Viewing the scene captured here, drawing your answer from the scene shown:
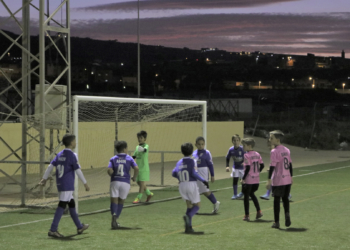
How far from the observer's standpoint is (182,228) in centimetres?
960

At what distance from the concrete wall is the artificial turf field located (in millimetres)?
8254

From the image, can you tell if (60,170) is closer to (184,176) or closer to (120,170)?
(120,170)

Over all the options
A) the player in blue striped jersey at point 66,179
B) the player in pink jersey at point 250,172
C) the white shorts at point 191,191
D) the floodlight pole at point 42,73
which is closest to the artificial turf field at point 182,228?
the player in blue striped jersey at point 66,179

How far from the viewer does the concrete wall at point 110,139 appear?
21172 millimetres

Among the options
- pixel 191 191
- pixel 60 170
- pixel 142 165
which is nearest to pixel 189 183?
pixel 191 191

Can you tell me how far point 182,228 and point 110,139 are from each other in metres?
15.8

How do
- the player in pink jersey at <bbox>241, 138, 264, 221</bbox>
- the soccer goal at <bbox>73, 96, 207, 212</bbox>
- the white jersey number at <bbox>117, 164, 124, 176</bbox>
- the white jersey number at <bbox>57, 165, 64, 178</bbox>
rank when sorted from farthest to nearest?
1. the soccer goal at <bbox>73, 96, 207, 212</bbox>
2. the player in pink jersey at <bbox>241, 138, 264, 221</bbox>
3. the white jersey number at <bbox>117, 164, 124, 176</bbox>
4. the white jersey number at <bbox>57, 165, 64, 178</bbox>

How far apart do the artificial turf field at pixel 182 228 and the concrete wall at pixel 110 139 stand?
325 inches

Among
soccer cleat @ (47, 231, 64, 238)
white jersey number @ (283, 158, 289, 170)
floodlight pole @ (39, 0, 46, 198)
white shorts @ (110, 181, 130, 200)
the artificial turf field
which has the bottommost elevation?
the artificial turf field

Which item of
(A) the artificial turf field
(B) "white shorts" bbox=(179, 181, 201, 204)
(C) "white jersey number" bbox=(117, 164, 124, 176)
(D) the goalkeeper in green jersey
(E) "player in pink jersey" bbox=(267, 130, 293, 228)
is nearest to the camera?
(A) the artificial turf field

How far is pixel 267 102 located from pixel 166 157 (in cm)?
5509

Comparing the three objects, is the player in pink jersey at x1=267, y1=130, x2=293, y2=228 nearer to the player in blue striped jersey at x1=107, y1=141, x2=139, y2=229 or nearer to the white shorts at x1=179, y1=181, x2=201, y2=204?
the white shorts at x1=179, y1=181, x2=201, y2=204

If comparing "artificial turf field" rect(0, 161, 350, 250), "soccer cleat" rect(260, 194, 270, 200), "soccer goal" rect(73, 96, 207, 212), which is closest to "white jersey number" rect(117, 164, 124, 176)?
"artificial turf field" rect(0, 161, 350, 250)

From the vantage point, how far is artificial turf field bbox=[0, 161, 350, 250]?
8195 millimetres
